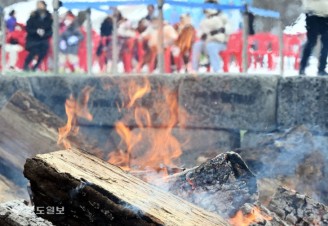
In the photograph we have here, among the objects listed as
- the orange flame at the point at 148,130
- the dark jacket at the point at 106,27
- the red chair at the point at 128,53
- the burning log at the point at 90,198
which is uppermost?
the dark jacket at the point at 106,27

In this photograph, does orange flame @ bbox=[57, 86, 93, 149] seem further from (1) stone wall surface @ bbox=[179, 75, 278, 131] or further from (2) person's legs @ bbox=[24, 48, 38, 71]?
(2) person's legs @ bbox=[24, 48, 38, 71]

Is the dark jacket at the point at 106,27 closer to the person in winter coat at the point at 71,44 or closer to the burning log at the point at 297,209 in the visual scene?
the person in winter coat at the point at 71,44

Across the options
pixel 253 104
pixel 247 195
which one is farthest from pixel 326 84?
pixel 247 195

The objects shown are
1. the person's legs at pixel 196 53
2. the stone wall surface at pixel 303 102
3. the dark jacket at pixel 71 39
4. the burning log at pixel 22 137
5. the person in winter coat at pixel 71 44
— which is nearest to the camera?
the burning log at pixel 22 137

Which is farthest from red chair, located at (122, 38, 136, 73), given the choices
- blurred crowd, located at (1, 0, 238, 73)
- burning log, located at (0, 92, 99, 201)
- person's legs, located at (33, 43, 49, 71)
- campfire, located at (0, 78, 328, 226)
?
burning log, located at (0, 92, 99, 201)

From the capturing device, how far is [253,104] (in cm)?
632

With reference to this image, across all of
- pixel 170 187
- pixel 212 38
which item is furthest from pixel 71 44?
pixel 170 187

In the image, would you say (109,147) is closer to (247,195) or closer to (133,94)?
(133,94)

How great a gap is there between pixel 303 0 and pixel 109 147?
2.84 metres

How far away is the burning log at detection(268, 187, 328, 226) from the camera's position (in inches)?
152

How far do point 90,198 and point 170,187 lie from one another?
3.66ft

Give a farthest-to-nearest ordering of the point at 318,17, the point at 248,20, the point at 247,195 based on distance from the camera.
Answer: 1. the point at 248,20
2. the point at 318,17
3. the point at 247,195

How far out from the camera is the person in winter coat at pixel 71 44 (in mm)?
9148

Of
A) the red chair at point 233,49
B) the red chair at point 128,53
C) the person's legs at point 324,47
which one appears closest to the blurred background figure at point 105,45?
the red chair at point 128,53
